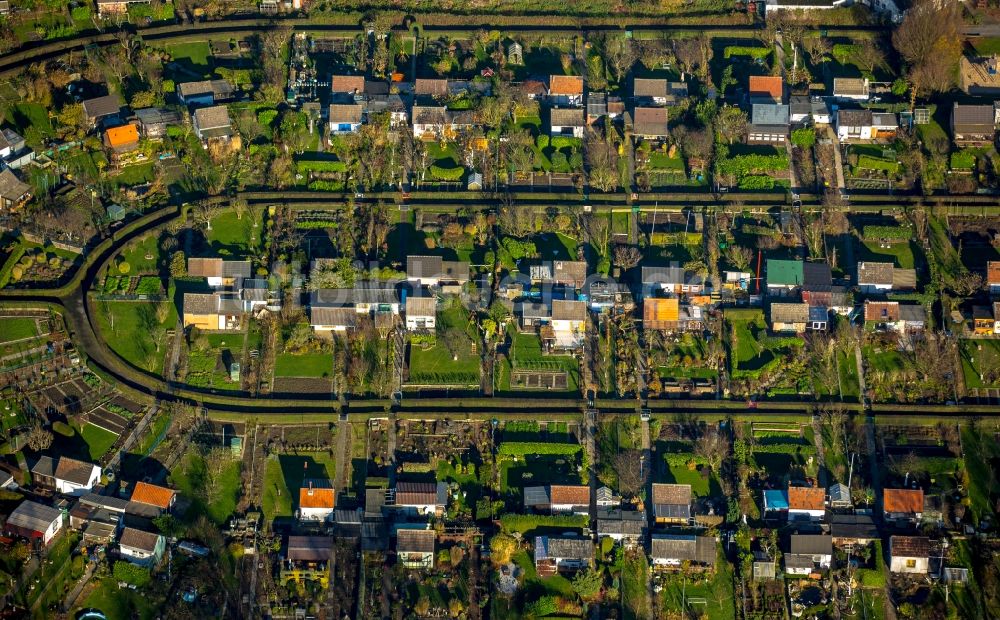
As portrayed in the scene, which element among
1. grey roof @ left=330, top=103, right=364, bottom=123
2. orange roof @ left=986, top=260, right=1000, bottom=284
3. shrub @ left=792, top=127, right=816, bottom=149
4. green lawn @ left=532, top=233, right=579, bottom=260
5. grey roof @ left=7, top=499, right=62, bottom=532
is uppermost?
grey roof @ left=330, top=103, right=364, bottom=123

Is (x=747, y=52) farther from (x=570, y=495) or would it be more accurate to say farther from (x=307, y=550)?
(x=307, y=550)

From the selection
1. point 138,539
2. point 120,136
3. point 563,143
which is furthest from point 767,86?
point 138,539

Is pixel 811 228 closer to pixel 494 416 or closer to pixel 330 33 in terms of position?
pixel 494 416

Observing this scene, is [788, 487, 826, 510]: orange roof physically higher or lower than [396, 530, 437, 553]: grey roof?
higher

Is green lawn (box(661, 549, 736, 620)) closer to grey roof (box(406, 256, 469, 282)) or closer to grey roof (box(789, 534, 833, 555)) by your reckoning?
grey roof (box(789, 534, 833, 555))

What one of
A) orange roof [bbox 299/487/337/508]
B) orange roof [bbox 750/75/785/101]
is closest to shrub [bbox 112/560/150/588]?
orange roof [bbox 299/487/337/508]
